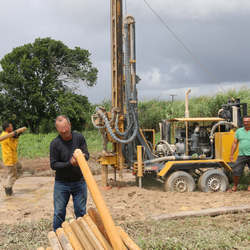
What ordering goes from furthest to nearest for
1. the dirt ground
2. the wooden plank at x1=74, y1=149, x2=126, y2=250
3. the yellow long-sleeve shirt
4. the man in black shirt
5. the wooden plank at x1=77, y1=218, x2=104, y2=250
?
the yellow long-sleeve shirt, the dirt ground, the man in black shirt, the wooden plank at x1=77, y1=218, x2=104, y2=250, the wooden plank at x1=74, y1=149, x2=126, y2=250

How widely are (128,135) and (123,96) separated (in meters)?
1.16

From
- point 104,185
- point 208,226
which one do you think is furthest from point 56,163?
point 104,185

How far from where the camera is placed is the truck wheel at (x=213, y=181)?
347 inches

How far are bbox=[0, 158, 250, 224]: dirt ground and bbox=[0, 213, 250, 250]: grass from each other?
0.62 m

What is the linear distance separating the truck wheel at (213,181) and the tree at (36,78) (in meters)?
24.6

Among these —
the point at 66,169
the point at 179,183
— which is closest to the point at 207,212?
the point at 179,183

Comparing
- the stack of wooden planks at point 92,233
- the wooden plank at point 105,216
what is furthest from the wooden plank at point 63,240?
the wooden plank at point 105,216

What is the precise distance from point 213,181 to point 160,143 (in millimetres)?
1862

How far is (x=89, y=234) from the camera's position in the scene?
9.52 feet

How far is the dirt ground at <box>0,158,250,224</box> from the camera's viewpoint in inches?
262

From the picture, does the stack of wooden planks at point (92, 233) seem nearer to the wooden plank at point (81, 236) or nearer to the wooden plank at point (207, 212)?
the wooden plank at point (81, 236)

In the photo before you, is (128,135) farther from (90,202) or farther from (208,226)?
(208,226)

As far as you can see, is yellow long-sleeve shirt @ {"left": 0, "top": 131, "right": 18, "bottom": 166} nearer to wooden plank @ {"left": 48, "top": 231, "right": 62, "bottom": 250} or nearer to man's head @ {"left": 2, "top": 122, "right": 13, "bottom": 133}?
man's head @ {"left": 2, "top": 122, "right": 13, "bottom": 133}

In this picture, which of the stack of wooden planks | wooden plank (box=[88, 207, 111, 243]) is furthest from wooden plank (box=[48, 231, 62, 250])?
wooden plank (box=[88, 207, 111, 243])
